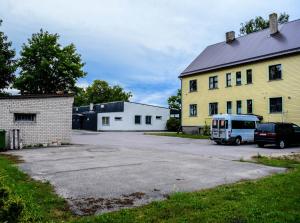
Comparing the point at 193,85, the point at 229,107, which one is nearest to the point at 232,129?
the point at 229,107

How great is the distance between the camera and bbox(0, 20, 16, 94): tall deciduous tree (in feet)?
131

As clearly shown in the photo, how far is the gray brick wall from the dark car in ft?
45.8

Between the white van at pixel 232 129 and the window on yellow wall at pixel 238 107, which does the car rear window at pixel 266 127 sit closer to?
the white van at pixel 232 129

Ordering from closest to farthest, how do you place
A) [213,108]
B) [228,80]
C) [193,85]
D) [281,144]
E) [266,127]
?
[281,144]
[266,127]
[228,80]
[213,108]
[193,85]

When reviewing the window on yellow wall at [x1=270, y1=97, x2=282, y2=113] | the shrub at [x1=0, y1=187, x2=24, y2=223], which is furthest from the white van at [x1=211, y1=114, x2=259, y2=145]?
the shrub at [x1=0, y1=187, x2=24, y2=223]

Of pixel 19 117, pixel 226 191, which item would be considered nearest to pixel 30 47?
pixel 19 117

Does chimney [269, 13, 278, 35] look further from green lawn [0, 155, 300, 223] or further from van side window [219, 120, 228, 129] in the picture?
green lawn [0, 155, 300, 223]

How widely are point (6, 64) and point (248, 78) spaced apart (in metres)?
27.4

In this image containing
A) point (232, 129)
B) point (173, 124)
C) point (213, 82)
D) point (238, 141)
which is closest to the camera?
point (232, 129)

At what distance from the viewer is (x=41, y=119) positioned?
80.4 feet

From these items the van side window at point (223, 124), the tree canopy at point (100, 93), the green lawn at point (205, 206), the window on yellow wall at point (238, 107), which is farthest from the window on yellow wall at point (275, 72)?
the tree canopy at point (100, 93)

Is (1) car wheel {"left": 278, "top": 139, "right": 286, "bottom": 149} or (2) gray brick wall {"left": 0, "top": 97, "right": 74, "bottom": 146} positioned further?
(1) car wheel {"left": 278, "top": 139, "right": 286, "bottom": 149}

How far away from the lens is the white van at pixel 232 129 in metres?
27.3

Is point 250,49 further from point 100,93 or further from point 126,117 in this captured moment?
point 100,93
